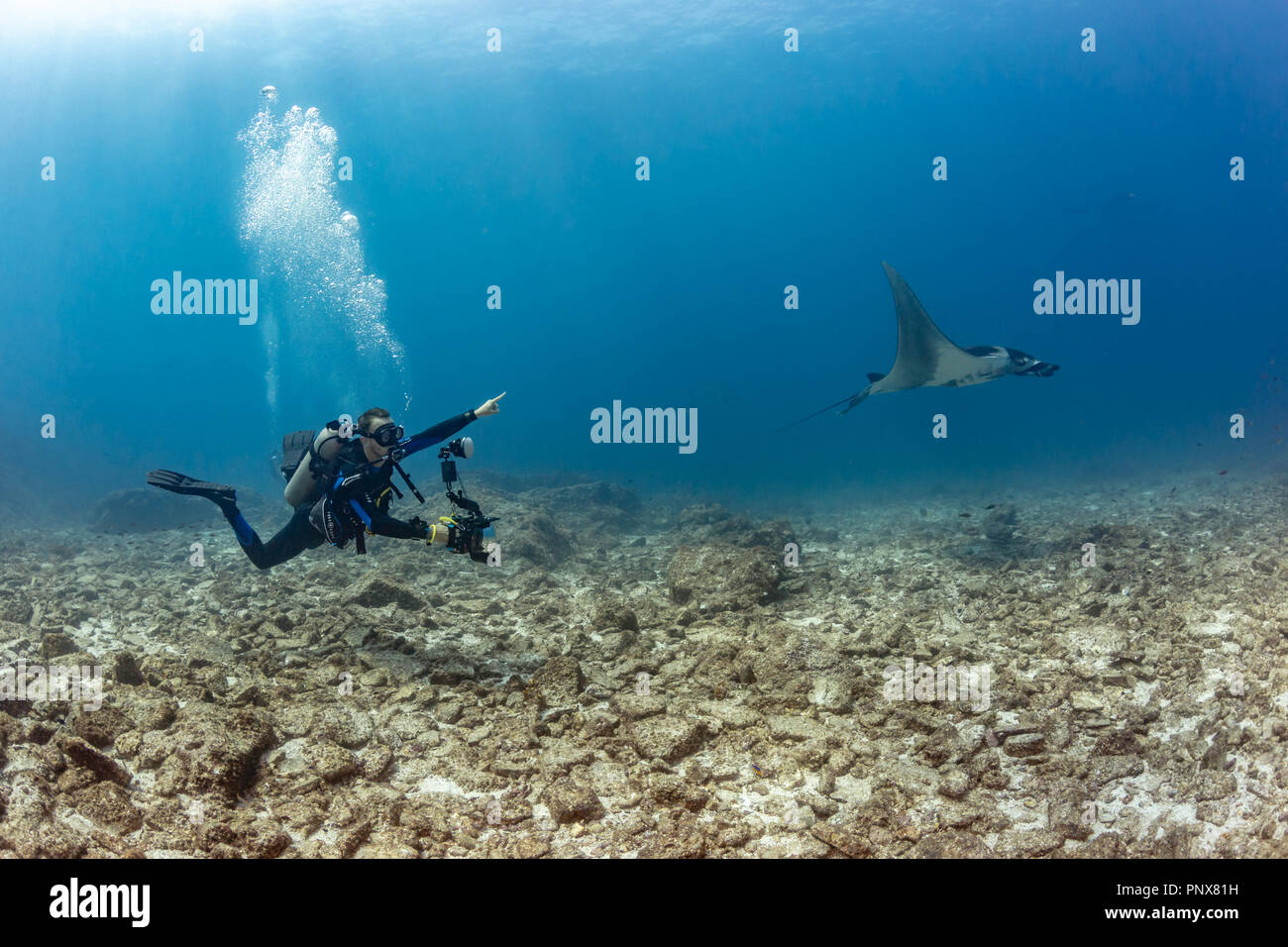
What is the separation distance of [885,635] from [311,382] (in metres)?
117

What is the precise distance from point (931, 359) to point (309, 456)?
977cm

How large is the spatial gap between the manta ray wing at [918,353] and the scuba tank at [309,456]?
8167 mm

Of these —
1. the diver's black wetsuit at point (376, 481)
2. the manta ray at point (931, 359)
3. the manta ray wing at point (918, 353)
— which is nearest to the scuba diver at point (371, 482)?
the diver's black wetsuit at point (376, 481)

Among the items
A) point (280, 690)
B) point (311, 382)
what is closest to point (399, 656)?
point (280, 690)

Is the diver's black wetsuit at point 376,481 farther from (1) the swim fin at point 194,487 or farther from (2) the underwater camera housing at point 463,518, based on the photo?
(1) the swim fin at point 194,487

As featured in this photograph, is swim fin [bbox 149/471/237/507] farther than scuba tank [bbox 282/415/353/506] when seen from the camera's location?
Yes

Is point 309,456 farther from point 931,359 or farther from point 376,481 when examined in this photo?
point 931,359

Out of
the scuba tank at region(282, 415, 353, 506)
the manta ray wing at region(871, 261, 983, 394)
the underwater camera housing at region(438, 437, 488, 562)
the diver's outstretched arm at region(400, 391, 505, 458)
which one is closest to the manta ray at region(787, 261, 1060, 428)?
the manta ray wing at region(871, 261, 983, 394)

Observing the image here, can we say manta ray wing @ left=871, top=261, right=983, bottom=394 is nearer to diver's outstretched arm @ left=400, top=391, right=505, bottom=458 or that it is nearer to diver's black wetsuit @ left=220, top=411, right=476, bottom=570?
diver's outstretched arm @ left=400, top=391, right=505, bottom=458

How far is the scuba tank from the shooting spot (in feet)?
19.2

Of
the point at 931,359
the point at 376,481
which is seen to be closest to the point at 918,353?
the point at 931,359

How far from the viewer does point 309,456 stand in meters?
6.16

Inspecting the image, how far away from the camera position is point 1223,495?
44.1ft
